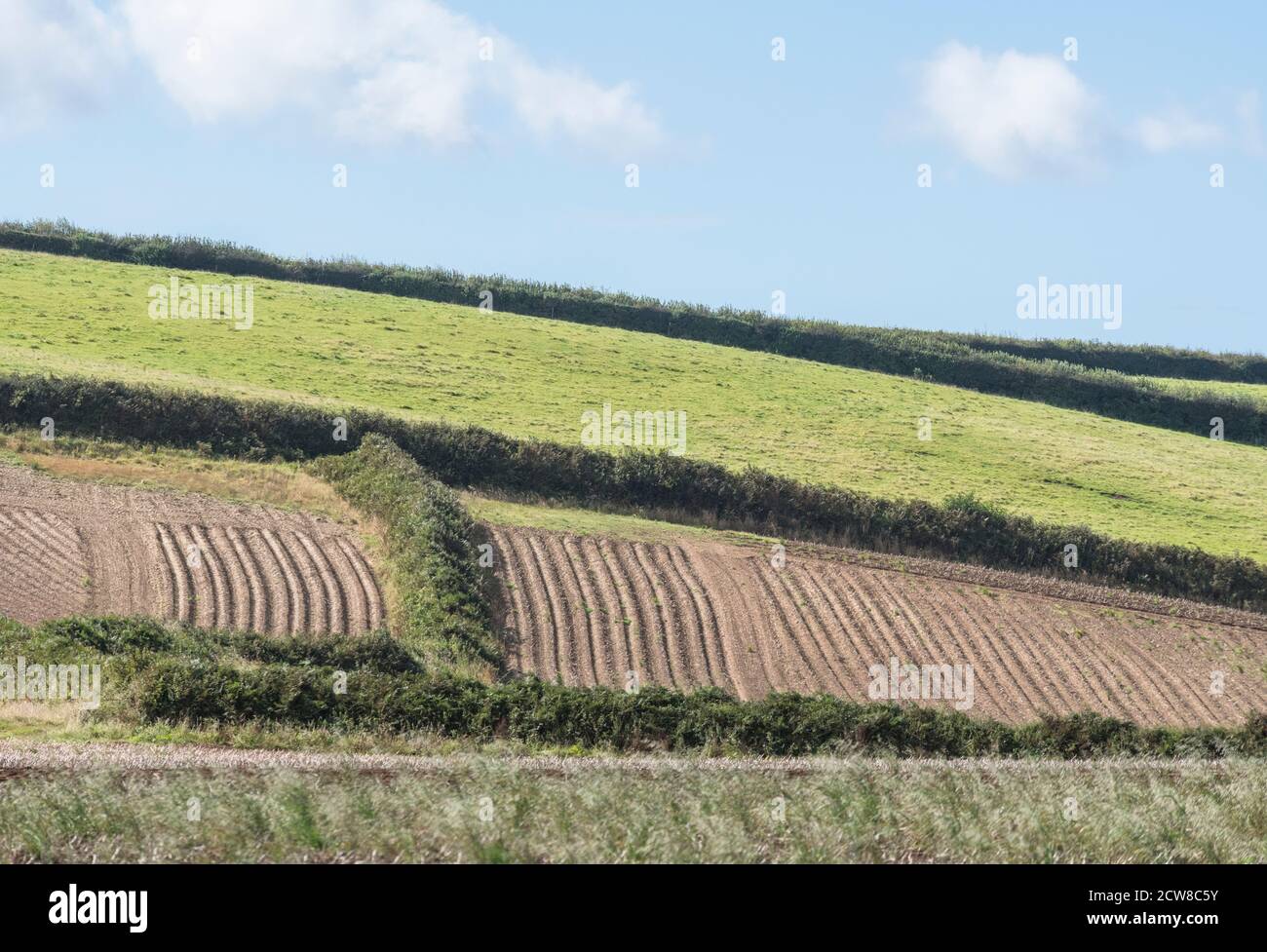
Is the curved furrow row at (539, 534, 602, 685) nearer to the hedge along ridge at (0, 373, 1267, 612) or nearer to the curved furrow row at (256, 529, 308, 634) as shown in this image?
the hedge along ridge at (0, 373, 1267, 612)

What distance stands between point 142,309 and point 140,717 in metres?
44.8

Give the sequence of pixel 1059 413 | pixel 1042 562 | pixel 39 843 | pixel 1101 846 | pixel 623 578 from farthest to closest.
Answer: pixel 1059 413 < pixel 1042 562 < pixel 623 578 < pixel 1101 846 < pixel 39 843

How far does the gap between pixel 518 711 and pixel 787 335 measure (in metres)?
56.9

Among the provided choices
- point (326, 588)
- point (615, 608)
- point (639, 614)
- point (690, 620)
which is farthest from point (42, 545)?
point (690, 620)

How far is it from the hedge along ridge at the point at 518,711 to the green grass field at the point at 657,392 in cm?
2522

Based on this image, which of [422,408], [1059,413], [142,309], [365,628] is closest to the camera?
[365,628]

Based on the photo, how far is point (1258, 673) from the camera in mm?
40906

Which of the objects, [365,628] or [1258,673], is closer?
[365,628]

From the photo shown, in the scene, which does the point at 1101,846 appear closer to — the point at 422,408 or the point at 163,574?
the point at 163,574

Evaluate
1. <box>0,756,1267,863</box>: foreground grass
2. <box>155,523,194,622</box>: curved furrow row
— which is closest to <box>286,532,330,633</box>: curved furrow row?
<box>155,523,194,622</box>: curved furrow row

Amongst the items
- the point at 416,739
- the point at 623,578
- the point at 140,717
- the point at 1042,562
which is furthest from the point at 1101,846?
the point at 1042,562

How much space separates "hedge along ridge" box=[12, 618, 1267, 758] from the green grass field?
2522 centimetres

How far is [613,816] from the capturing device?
1534cm

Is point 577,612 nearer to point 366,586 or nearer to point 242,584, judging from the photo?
point 366,586
